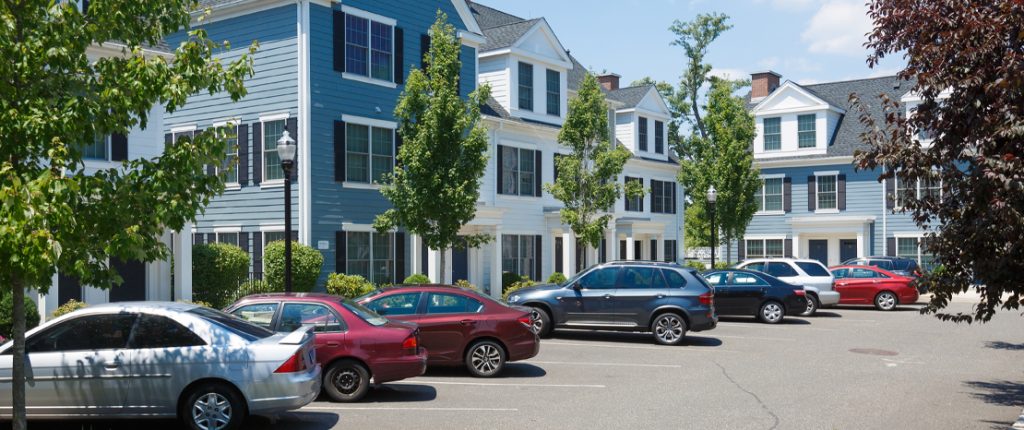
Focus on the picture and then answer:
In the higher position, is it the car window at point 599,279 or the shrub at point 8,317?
the car window at point 599,279

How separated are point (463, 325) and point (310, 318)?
2870 mm

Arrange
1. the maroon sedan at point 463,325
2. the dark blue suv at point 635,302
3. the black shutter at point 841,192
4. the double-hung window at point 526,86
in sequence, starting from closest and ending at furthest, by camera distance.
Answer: the maroon sedan at point 463,325
the dark blue suv at point 635,302
the double-hung window at point 526,86
the black shutter at point 841,192

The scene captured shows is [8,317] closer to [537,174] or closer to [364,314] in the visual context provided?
[364,314]

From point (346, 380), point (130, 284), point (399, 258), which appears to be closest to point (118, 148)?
point (130, 284)

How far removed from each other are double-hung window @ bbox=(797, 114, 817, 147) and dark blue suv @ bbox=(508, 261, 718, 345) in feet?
97.2

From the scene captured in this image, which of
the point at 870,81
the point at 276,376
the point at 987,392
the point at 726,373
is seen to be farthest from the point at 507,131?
the point at 870,81

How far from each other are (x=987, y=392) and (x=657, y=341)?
6785 mm

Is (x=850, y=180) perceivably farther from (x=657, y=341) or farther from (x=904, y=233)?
(x=657, y=341)

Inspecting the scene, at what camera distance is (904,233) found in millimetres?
43094

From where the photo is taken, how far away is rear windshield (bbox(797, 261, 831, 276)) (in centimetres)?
2680

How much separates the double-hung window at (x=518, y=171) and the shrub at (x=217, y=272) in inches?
410

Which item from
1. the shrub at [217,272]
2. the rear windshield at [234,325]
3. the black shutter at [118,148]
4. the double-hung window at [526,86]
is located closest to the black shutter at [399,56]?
the double-hung window at [526,86]

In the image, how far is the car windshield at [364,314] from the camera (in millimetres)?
11825

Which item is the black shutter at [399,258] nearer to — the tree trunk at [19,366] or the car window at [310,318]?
the car window at [310,318]
